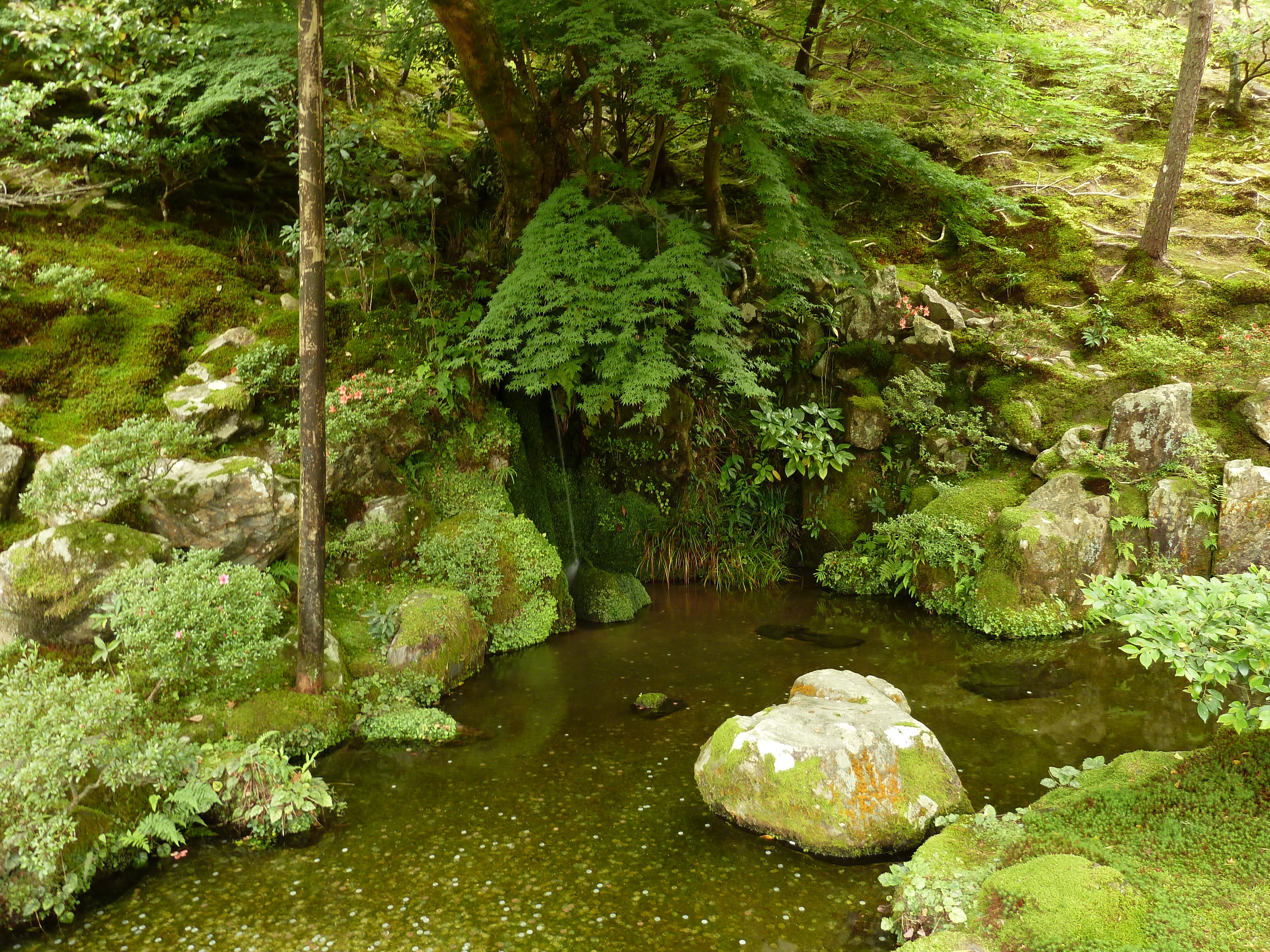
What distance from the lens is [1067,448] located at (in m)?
9.74

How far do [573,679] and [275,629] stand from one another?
2847 mm

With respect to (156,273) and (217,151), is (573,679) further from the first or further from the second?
(217,151)

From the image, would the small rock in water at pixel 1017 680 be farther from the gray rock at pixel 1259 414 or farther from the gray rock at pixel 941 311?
the gray rock at pixel 941 311

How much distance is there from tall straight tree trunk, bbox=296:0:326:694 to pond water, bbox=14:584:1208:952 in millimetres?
1122

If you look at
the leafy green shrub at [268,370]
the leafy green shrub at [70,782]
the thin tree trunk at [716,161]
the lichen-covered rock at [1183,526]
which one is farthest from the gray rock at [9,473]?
the lichen-covered rock at [1183,526]

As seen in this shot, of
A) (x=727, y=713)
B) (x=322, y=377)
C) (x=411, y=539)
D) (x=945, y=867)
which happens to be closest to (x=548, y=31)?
(x=322, y=377)

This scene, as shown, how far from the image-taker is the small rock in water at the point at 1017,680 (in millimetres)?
7312

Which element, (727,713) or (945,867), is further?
(727,713)

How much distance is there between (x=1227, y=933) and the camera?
313 cm

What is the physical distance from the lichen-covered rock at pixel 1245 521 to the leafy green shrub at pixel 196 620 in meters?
9.96

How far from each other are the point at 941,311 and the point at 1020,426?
2.25m

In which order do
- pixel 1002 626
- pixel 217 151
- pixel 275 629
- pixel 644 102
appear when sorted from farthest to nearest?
pixel 217 151 < pixel 1002 626 < pixel 644 102 < pixel 275 629

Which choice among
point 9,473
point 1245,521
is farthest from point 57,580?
point 1245,521

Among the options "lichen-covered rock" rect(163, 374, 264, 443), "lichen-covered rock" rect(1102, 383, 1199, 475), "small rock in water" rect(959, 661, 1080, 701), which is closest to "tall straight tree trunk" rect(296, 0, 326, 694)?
"lichen-covered rock" rect(163, 374, 264, 443)
